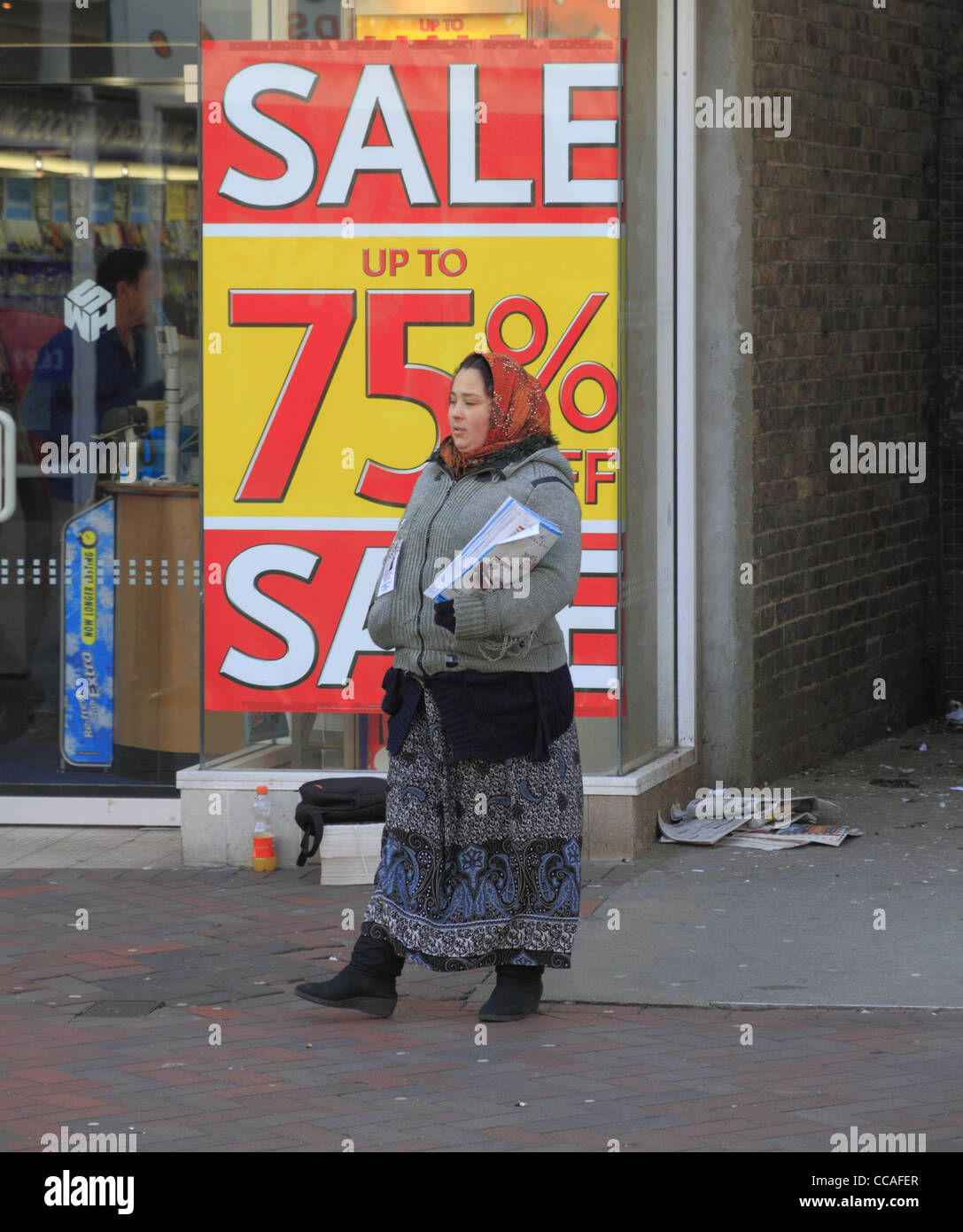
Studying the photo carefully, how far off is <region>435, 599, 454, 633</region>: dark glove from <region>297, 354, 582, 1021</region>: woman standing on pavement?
2 cm

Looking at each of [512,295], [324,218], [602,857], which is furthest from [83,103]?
[602,857]

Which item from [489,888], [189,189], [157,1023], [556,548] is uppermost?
[189,189]

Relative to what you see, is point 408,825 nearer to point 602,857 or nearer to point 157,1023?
point 157,1023

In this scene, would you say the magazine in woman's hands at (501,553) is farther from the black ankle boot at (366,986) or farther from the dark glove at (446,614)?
the black ankle boot at (366,986)

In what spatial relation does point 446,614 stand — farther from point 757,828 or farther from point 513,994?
point 757,828

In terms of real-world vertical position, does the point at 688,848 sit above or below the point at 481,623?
below

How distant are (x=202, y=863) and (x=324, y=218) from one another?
2.51 metres

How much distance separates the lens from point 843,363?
9.31 m

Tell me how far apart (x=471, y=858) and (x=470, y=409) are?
1.28 metres

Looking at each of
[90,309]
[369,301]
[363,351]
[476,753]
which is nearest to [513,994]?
[476,753]

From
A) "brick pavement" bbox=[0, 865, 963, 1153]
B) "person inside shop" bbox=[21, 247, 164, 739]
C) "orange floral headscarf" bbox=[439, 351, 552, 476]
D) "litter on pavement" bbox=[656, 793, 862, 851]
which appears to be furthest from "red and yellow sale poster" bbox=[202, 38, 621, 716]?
"orange floral headscarf" bbox=[439, 351, 552, 476]

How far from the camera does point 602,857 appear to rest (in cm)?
748

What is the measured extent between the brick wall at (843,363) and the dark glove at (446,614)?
3.02m

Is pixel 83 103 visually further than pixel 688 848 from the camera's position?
Yes
